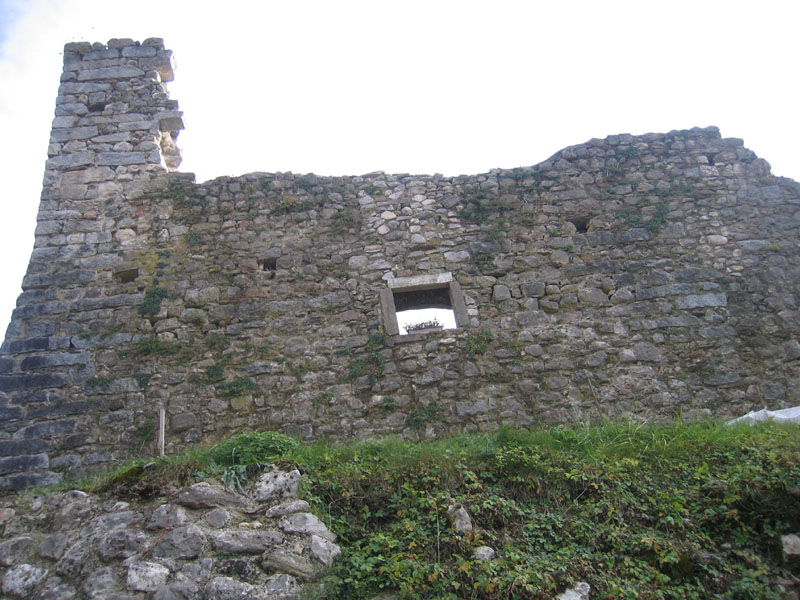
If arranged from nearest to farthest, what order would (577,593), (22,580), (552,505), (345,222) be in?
(577,593)
(22,580)
(552,505)
(345,222)

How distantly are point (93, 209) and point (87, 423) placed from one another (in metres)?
2.74

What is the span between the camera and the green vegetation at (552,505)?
342 centimetres

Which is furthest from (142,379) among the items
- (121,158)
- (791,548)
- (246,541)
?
(791,548)

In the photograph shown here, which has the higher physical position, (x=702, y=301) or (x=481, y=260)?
(x=481, y=260)

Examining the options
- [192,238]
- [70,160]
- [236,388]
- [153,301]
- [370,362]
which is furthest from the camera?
[70,160]

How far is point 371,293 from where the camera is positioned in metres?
6.88

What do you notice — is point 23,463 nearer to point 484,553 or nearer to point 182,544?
point 182,544

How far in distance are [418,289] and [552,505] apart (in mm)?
3343

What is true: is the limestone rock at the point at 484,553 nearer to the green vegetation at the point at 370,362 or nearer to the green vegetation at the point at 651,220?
the green vegetation at the point at 370,362

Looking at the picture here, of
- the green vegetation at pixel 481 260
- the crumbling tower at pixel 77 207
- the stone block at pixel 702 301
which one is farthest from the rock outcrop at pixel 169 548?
the stone block at pixel 702 301

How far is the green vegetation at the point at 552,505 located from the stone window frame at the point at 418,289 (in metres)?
1.79

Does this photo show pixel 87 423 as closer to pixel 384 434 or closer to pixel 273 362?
pixel 273 362

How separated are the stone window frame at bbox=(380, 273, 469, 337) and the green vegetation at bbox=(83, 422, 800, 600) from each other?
179cm

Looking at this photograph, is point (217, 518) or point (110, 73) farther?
point (110, 73)
